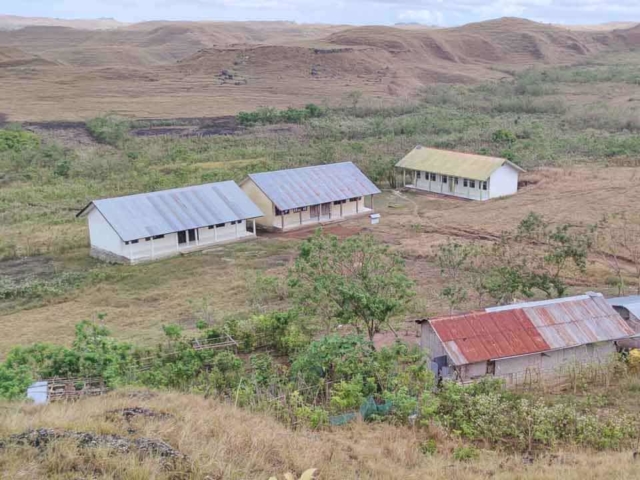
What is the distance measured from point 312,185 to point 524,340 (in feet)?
A: 59.5

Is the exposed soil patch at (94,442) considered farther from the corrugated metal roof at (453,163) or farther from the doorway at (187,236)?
the corrugated metal roof at (453,163)

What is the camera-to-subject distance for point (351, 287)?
15070 mm

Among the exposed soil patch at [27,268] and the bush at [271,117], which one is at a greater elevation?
the bush at [271,117]

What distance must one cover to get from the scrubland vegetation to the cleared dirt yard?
137 millimetres

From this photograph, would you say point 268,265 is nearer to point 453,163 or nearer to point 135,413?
point 453,163

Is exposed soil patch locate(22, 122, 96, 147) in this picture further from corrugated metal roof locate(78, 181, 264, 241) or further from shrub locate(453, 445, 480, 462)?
shrub locate(453, 445, 480, 462)

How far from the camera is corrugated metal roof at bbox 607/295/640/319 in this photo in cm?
1623

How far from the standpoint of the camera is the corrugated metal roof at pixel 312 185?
30188 mm

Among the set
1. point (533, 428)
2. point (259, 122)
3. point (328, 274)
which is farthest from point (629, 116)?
point (533, 428)

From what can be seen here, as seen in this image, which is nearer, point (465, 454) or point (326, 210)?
point (465, 454)

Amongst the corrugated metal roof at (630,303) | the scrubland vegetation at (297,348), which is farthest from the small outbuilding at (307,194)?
the corrugated metal roof at (630,303)

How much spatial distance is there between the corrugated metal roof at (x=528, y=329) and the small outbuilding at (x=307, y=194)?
15756 millimetres

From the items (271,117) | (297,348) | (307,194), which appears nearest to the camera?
(297,348)

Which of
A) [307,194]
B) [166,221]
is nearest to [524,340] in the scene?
[166,221]
